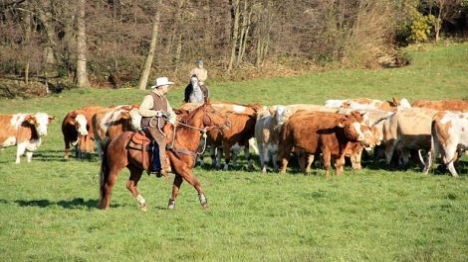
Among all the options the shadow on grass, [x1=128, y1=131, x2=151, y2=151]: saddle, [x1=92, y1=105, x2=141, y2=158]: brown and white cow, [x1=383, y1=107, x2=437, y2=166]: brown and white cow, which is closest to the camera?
[x1=128, y1=131, x2=151, y2=151]: saddle

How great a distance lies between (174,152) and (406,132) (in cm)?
804

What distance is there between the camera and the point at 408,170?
18.8 m

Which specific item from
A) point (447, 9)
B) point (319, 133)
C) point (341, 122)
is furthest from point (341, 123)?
point (447, 9)

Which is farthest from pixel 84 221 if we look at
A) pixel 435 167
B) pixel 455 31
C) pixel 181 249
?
pixel 455 31

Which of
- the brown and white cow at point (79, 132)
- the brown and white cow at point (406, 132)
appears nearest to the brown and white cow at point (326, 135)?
the brown and white cow at point (406, 132)

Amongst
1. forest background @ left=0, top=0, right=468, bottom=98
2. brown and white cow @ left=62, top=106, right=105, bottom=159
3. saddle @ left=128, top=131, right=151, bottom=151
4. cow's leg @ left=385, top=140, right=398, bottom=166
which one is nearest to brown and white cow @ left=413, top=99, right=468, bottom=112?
cow's leg @ left=385, top=140, right=398, bottom=166

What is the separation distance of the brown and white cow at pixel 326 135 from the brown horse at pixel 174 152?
4.89 meters

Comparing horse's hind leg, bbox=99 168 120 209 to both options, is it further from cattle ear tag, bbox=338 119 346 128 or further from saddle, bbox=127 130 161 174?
cattle ear tag, bbox=338 119 346 128

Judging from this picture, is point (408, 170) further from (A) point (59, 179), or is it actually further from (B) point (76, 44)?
(B) point (76, 44)

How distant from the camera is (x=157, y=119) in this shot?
518 inches

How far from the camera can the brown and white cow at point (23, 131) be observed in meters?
22.3

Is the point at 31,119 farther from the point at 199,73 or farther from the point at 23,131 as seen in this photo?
the point at 199,73

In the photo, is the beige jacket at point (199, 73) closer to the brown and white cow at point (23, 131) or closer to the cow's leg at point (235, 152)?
the cow's leg at point (235, 152)

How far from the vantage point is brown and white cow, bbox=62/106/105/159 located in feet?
76.5
